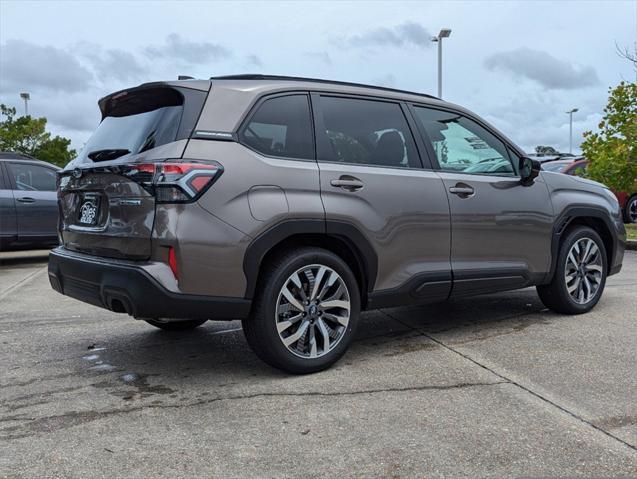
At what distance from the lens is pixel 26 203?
10.1 meters

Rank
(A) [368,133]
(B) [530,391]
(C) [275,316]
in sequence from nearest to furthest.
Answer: (B) [530,391] → (C) [275,316] → (A) [368,133]

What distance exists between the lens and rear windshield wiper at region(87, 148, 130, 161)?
3.83 m

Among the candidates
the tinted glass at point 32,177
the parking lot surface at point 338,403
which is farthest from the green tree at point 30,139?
the parking lot surface at point 338,403

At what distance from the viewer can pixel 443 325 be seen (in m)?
5.27

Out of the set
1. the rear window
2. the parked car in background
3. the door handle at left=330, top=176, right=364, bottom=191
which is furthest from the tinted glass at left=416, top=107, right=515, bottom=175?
the parked car in background

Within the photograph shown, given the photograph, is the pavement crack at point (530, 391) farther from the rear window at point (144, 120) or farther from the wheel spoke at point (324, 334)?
the rear window at point (144, 120)

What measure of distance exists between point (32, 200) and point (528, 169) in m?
7.94

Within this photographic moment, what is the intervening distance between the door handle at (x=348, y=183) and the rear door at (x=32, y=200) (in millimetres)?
7445

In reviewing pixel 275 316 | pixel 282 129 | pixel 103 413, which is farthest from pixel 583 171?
pixel 103 413

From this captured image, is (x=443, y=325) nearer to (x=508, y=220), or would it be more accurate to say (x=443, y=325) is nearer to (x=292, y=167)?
(x=508, y=220)

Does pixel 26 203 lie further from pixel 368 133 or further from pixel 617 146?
pixel 617 146

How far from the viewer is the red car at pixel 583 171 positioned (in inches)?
529

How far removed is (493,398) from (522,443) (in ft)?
1.90

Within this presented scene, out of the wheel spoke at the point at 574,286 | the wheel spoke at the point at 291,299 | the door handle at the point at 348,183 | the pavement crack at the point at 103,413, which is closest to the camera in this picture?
the pavement crack at the point at 103,413
